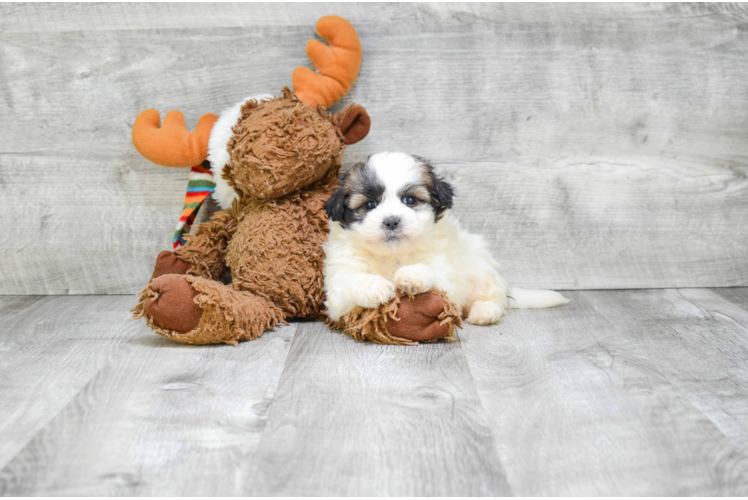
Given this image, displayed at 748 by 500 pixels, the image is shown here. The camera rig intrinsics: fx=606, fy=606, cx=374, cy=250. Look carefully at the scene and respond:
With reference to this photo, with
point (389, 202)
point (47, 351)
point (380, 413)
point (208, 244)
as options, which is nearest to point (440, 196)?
point (389, 202)

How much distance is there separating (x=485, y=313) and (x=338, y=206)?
0.50 m

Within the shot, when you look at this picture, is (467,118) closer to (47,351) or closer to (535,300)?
(535,300)

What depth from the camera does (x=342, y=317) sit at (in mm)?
1558

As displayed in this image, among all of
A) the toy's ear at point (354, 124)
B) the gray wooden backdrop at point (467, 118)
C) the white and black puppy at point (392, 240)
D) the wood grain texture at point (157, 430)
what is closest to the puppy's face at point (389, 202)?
the white and black puppy at point (392, 240)

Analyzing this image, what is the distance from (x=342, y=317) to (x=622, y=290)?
103 cm

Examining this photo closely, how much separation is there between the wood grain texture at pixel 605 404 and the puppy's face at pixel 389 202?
318 millimetres

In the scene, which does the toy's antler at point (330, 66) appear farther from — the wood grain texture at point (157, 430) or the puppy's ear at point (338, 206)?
the wood grain texture at point (157, 430)

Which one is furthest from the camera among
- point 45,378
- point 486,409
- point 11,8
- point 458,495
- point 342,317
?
point 11,8

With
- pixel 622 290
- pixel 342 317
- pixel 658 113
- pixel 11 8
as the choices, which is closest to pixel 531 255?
pixel 622 290

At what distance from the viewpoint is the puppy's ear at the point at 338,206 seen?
1.48 m

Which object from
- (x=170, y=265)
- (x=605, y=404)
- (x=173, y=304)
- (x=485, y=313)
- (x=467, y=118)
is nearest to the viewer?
(x=605, y=404)

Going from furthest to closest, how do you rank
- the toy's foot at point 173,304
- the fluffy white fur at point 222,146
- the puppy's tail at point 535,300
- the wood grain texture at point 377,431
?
the puppy's tail at point 535,300 < the fluffy white fur at point 222,146 < the toy's foot at point 173,304 < the wood grain texture at point 377,431

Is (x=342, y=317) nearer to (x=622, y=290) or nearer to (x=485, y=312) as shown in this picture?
(x=485, y=312)

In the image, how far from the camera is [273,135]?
156 centimetres
